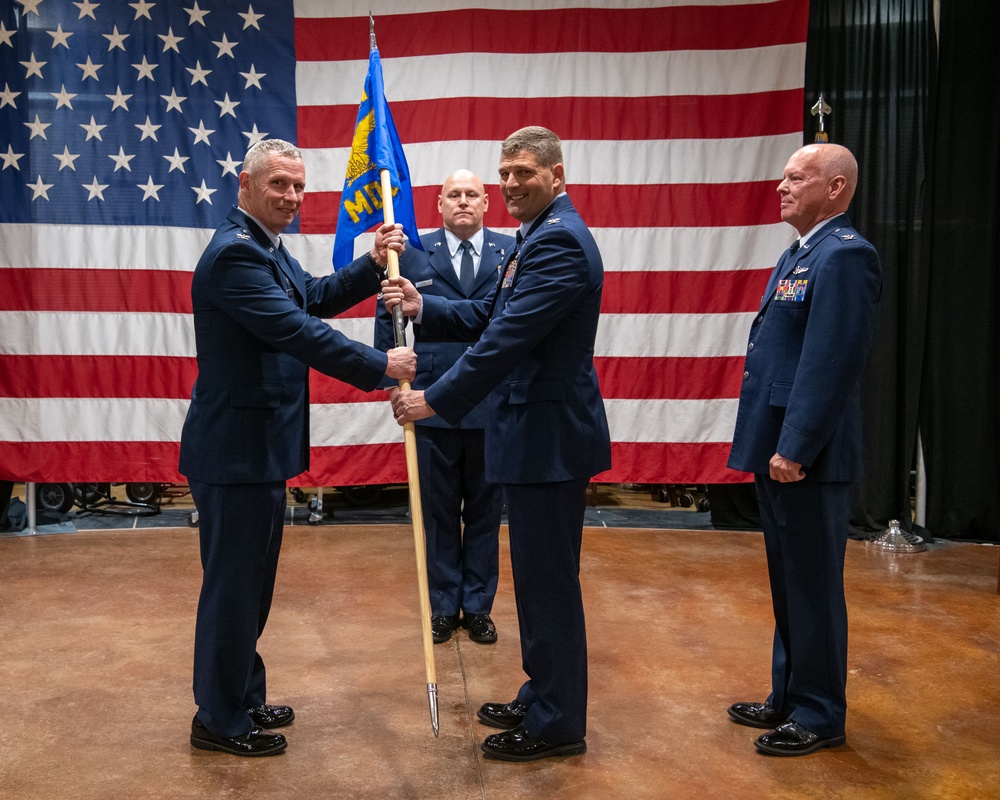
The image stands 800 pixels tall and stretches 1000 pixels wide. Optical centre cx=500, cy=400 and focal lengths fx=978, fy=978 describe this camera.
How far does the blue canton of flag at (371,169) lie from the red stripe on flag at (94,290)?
2160mm

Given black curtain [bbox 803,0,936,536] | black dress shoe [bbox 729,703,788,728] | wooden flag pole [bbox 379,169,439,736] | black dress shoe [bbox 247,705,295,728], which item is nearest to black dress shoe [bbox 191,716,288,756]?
black dress shoe [bbox 247,705,295,728]

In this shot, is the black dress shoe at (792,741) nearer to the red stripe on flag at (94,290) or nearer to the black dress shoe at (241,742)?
the black dress shoe at (241,742)

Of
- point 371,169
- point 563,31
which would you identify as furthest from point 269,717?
point 563,31

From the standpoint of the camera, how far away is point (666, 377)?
18.0ft

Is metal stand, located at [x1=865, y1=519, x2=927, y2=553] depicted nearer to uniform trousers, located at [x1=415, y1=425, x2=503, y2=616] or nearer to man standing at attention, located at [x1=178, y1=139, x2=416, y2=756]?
uniform trousers, located at [x1=415, y1=425, x2=503, y2=616]

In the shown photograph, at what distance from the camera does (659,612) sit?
412cm

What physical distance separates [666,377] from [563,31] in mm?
1997

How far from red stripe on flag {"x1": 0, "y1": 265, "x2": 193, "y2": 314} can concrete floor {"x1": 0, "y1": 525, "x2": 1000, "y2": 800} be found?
127cm

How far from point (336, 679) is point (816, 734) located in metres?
1.56

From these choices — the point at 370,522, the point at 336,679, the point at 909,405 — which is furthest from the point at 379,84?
the point at 909,405

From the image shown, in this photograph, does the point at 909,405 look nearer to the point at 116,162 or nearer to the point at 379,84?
the point at 379,84

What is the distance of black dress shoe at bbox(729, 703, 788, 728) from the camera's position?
2.97m

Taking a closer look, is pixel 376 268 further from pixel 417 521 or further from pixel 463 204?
pixel 417 521

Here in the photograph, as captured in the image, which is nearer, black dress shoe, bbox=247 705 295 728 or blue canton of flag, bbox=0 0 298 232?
black dress shoe, bbox=247 705 295 728
